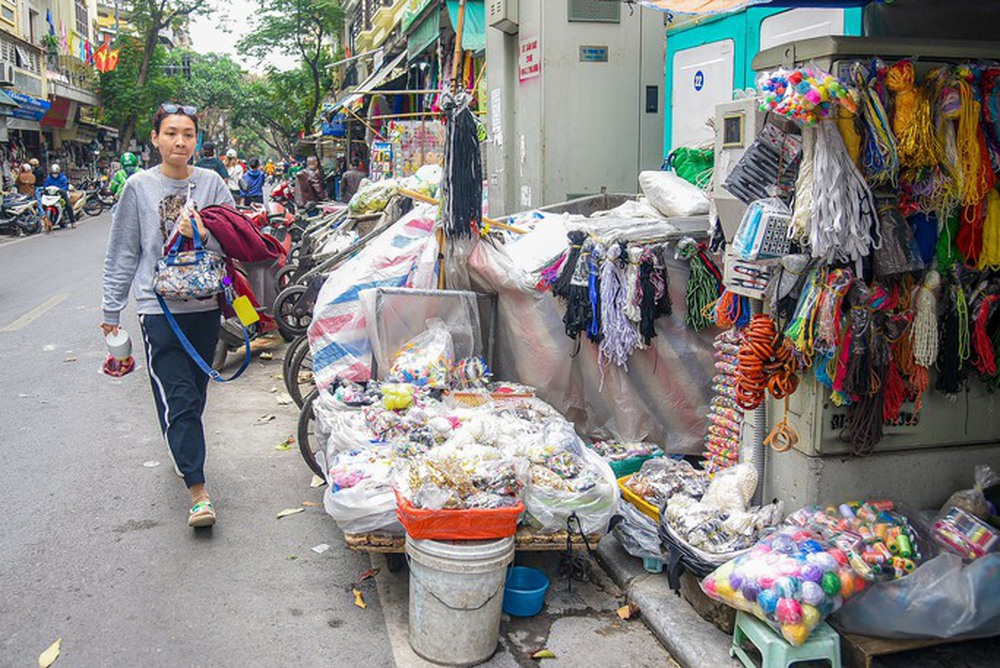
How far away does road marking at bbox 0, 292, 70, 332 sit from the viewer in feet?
33.2

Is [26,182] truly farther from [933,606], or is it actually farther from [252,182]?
[933,606]

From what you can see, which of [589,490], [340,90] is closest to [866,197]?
[589,490]

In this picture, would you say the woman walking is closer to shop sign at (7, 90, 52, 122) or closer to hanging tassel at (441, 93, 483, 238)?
hanging tassel at (441, 93, 483, 238)

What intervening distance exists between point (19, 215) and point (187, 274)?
2012cm

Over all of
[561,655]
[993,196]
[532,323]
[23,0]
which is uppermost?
[23,0]

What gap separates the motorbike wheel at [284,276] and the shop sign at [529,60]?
9.58ft

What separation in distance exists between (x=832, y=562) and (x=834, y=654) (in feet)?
1.05

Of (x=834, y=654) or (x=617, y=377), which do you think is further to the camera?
(x=617, y=377)

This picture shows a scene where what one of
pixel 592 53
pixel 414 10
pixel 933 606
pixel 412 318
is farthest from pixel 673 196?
pixel 414 10

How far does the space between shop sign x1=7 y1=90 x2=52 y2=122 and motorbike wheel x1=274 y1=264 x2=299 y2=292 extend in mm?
25646

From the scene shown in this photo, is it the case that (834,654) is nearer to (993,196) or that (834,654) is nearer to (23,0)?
(993,196)

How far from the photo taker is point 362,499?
398 cm

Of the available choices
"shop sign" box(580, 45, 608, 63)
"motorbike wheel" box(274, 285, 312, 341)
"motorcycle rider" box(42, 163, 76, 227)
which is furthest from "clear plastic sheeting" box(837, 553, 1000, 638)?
"motorcycle rider" box(42, 163, 76, 227)

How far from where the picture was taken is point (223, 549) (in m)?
4.63
